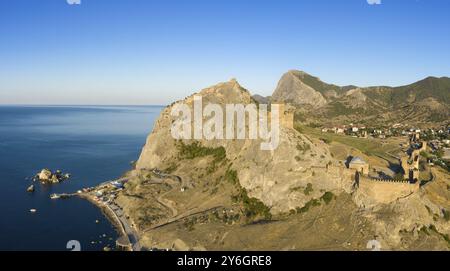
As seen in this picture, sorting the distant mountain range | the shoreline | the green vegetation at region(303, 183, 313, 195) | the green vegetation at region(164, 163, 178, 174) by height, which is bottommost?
the shoreline

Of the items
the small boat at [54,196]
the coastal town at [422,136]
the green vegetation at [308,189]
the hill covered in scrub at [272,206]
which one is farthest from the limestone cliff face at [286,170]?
the small boat at [54,196]

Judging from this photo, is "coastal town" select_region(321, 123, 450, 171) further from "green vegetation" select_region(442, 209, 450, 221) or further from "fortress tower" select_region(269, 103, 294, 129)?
"green vegetation" select_region(442, 209, 450, 221)

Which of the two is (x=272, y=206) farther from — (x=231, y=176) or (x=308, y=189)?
(x=231, y=176)

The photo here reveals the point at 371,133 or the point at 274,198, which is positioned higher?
the point at 371,133

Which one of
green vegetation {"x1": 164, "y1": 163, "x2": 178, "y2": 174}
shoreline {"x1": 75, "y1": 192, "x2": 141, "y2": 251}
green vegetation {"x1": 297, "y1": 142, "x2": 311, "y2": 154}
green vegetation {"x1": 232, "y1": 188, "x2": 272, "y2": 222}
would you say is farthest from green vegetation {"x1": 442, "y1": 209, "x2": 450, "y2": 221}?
green vegetation {"x1": 164, "y1": 163, "x2": 178, "y2": 174}
